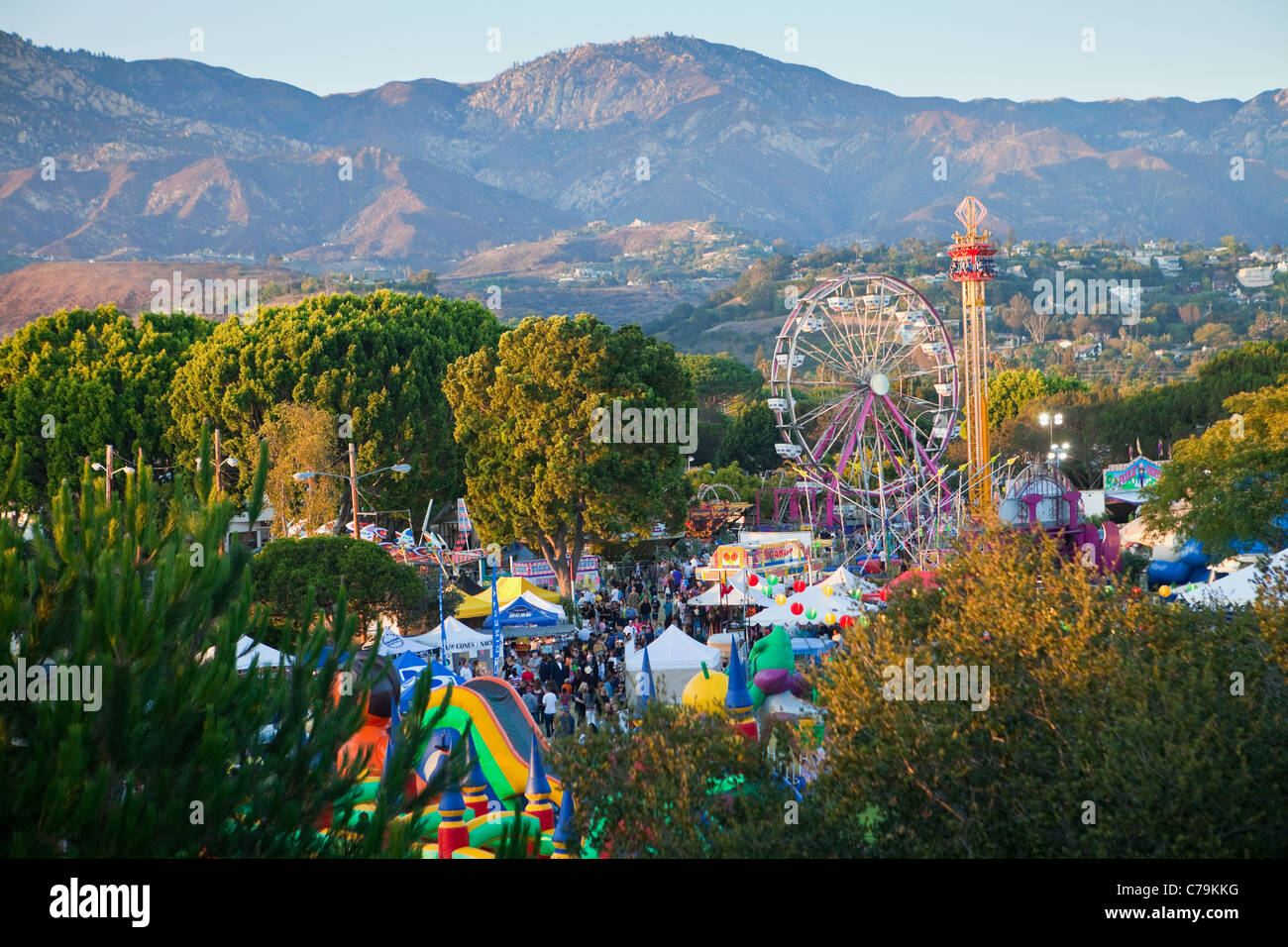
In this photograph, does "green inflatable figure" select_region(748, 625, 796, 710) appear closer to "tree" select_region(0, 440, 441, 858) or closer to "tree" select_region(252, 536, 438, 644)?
"tree" select_region(252, 536, 438, 644)

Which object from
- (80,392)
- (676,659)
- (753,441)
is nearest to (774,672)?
(676,659)

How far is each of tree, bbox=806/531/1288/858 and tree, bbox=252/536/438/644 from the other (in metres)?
16.1

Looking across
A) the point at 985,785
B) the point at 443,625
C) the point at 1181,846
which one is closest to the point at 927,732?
the point at 985,785

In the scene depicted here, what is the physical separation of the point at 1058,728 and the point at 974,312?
1642 inches

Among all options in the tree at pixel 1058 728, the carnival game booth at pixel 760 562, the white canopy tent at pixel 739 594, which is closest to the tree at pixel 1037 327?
the carnival game booth at pixel 760 562

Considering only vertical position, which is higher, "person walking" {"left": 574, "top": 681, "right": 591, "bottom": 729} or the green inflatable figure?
the green inflatable figure

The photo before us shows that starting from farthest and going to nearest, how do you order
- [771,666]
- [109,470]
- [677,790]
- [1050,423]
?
[1050,423] → [771,666] → [109,470] → [677,790]

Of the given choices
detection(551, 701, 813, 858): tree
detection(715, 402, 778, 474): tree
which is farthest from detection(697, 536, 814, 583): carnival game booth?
detection(715, 402, 778, 474): tree

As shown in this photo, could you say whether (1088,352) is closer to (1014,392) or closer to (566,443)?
(1014,392)

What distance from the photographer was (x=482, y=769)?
59.5 feet

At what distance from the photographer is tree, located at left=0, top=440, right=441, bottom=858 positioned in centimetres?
817

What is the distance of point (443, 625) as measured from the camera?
25.8 metres
